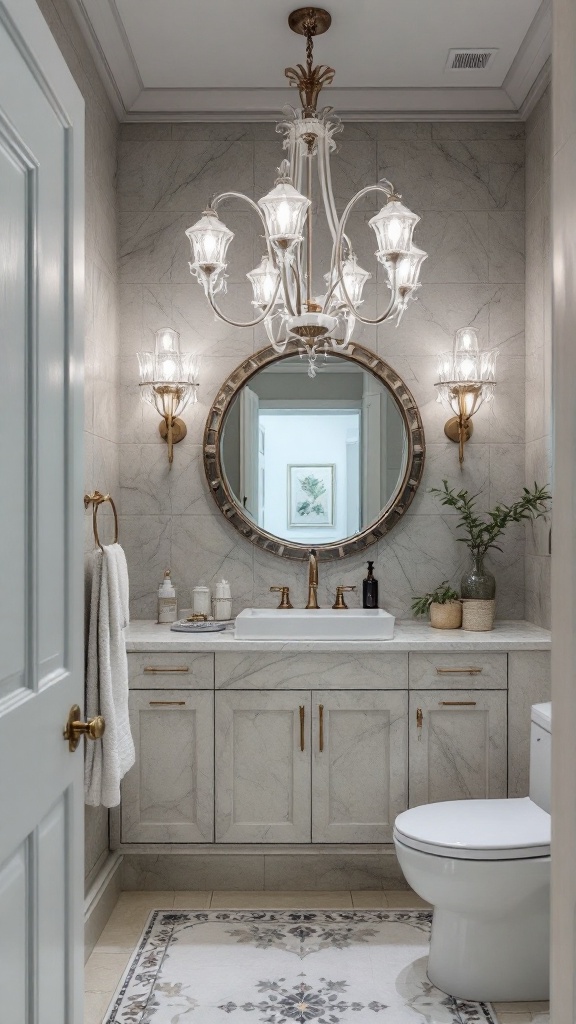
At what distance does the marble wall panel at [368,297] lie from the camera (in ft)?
11.0

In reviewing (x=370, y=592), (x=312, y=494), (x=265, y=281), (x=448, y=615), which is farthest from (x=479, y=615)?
(x=265, y=281)

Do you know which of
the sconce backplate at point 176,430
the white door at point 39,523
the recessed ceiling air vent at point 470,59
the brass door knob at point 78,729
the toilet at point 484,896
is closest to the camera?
the white door at point 39,523

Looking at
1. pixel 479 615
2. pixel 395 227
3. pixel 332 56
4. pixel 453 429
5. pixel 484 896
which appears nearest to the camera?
pixel 484 896

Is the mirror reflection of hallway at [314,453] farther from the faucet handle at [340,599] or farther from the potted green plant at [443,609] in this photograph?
the potted green plant at [443,609]

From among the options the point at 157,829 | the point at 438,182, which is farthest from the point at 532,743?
the point at 438,182

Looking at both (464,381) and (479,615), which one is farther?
(464,381)

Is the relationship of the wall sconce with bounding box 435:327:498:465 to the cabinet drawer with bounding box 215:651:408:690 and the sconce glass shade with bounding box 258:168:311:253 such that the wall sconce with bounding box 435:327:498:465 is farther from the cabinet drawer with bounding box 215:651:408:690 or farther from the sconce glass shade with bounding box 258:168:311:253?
the sconce glass shade with bounding box 258:168:311:253

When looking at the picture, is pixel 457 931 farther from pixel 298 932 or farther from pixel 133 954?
pixel 133 954

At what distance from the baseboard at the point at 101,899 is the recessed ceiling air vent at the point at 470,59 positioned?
9.72ft

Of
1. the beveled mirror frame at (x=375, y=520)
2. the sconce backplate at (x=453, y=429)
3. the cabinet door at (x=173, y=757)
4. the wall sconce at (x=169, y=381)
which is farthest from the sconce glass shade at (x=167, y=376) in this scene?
the cabinet door at (x=173, y=757)

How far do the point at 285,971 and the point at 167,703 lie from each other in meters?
0.89

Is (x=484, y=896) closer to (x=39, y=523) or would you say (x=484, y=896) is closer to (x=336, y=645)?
(x=336, y=645)

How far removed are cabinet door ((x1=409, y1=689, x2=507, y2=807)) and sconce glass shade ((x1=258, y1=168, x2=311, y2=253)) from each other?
59.6 inches

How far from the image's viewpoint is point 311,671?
289 centimetres
